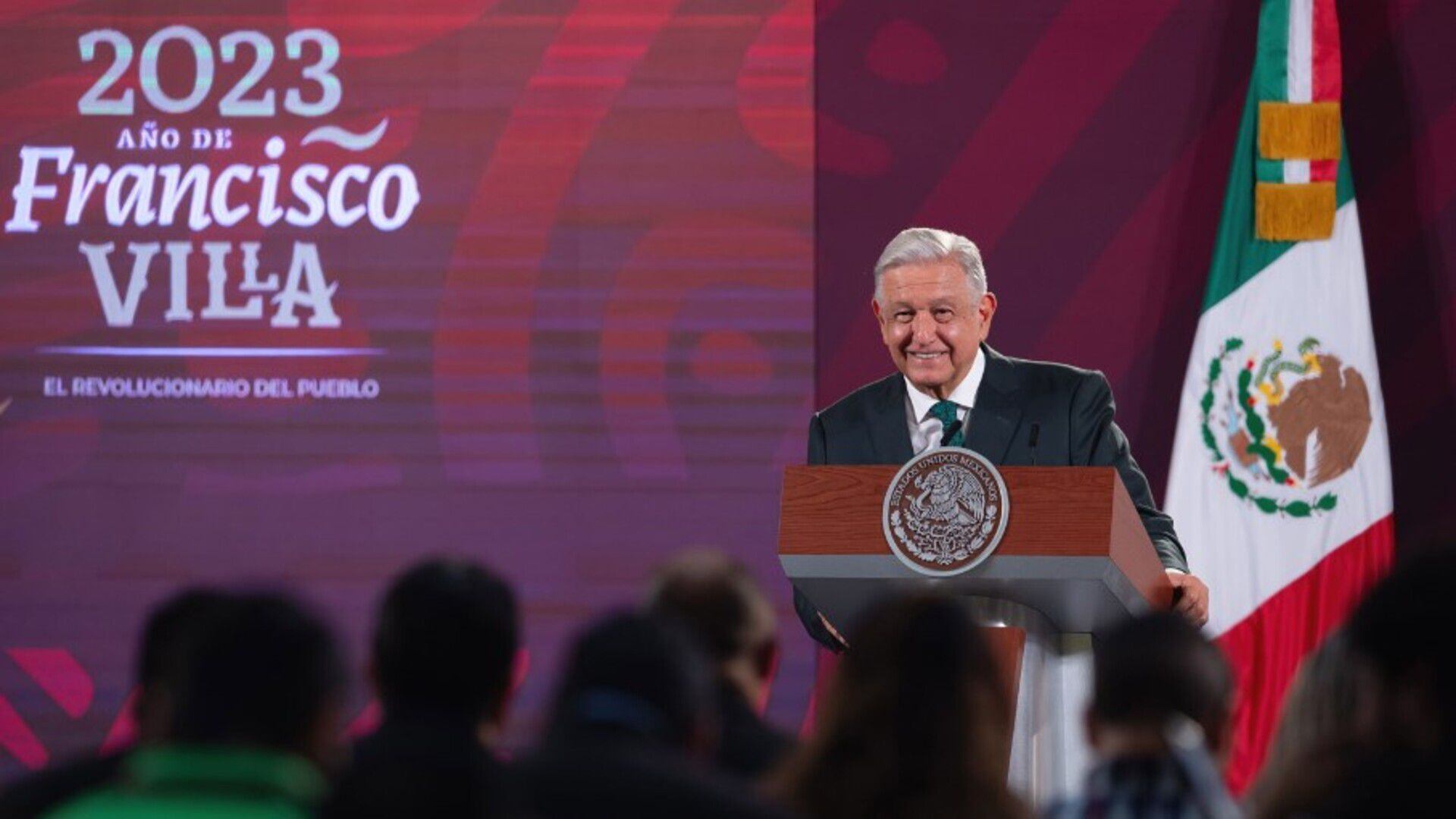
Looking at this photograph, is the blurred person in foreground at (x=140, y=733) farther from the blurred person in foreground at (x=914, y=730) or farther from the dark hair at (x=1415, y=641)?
the dark hair at (x=1415, y=641)

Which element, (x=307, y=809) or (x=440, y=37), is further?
(x=440, y=37)

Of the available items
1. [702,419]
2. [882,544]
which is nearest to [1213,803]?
[882,544]

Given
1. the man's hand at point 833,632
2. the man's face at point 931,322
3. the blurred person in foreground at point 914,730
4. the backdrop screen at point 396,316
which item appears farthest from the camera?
the backdrop screen at point 396,316

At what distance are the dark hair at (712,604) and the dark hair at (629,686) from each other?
0.52 meters

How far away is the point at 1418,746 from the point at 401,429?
502cm

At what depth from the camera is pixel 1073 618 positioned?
3764 mm

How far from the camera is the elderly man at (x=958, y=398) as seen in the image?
4508 millimetres

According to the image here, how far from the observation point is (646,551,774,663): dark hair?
274 centimetres

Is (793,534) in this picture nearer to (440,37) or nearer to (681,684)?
(681,684)

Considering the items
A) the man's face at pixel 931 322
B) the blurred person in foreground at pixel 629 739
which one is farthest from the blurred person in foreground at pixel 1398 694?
the man's face at pixel 931 322

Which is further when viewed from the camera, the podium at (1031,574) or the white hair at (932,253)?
the white hair at (932,253)

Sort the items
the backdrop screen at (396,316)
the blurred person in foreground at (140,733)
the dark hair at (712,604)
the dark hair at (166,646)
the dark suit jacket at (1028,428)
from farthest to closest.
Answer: the backdrop screen at (396,316) → the dark suit jacket at (1028,428) → the dark hair at (712,604) → the blurred person in foreground at (140,733) → the dark hair at (166,646)

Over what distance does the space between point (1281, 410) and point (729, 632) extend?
4.17m

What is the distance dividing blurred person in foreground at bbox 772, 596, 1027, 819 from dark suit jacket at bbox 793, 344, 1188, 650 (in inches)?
82.7
